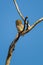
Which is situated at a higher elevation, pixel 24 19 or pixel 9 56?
pixel 24 19

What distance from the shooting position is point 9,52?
2289 mm

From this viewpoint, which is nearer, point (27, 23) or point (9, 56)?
point (27, 23)

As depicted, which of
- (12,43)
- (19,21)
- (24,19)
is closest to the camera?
(24,19)

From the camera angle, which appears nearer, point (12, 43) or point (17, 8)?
point (17, 8)

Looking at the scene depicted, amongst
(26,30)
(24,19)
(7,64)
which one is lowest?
(7,64)

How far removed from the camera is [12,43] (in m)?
2.23

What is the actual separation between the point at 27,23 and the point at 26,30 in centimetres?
8

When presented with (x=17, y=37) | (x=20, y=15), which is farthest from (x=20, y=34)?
(x=20, y=15)

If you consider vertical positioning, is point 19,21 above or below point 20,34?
above

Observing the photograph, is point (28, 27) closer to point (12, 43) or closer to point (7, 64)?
point (12, 43)

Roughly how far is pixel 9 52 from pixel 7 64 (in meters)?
0.14

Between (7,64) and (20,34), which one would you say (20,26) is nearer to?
(20,34)

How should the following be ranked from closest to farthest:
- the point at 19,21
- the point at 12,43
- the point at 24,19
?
the point at 24,19 → the point at 19,21 → the point at 12,43

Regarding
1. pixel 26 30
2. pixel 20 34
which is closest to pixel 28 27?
pixel 26 30
